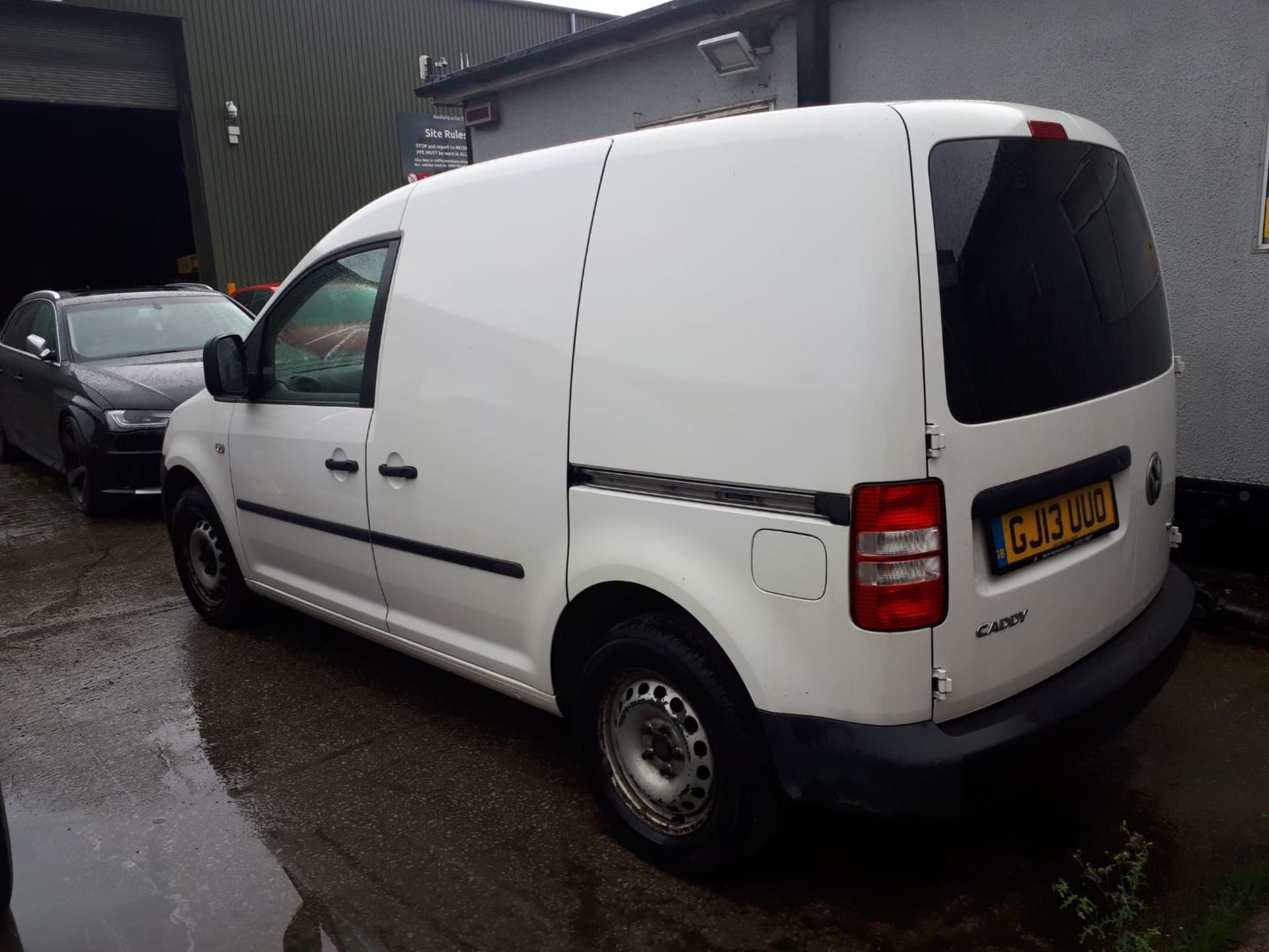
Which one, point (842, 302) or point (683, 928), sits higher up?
point (842, 302)

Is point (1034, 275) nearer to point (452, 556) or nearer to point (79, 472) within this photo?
point (452, 556)

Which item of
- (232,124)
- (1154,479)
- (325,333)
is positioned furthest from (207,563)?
(232,124)

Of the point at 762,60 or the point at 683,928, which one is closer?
the point at 683,928

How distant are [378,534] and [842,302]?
6.48 feet

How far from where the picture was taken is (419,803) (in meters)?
3.34

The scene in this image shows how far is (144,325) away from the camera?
8312 millimetres

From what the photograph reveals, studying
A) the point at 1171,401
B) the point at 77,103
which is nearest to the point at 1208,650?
the point at 1171,401

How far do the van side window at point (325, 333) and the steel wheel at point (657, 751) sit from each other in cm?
152

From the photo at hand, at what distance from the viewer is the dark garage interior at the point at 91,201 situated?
22359mm

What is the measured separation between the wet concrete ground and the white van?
0.97 ft

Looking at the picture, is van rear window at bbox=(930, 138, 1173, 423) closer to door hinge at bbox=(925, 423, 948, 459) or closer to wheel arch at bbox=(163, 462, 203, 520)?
door hinge at bbox=(925, 423, 948, 459)

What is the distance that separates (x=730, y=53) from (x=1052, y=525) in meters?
4.67

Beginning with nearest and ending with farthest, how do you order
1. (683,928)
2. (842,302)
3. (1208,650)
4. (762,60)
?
(842,302) < (683,928) < (1208,650) < (762,60)

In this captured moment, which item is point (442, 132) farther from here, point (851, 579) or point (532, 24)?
point (851, 579)
